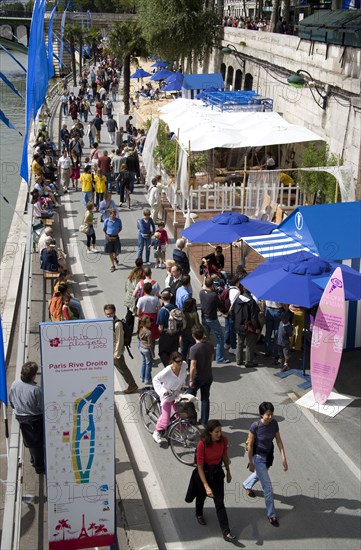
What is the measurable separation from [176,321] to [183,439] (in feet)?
5.87

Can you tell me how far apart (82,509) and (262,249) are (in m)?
6.28

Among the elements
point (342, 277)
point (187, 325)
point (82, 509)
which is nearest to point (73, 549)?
point (82, 509)

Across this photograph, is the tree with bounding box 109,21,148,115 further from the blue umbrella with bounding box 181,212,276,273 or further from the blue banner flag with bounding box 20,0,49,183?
the blue umbrella with bounding box 181,212,276,273

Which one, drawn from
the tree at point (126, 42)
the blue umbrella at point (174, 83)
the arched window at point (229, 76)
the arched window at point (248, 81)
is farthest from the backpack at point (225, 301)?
the blue umbrella at point (174, 83)

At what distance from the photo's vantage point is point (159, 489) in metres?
7.85

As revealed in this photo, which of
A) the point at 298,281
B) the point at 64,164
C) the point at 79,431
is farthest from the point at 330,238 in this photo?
the point at 64,164

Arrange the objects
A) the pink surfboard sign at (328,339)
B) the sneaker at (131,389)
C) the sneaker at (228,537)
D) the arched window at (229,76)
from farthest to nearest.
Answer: the arched window at (229,76), the sneaker at (131,389), the pink surfboard sign at (328,339), the sneaker at (228,537)

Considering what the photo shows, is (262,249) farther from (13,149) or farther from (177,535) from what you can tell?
(13,149)

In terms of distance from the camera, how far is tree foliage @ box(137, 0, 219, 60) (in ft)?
116

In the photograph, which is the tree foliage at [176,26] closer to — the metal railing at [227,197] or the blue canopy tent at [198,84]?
the blue canopy tent at [198,84]

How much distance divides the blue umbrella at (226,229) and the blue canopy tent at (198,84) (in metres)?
18.2

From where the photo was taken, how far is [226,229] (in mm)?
12406

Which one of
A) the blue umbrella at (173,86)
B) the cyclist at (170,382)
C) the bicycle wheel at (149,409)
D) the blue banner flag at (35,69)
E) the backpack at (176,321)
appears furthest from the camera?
the blue umbrella at (173,86)

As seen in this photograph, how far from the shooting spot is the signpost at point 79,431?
5.70m
